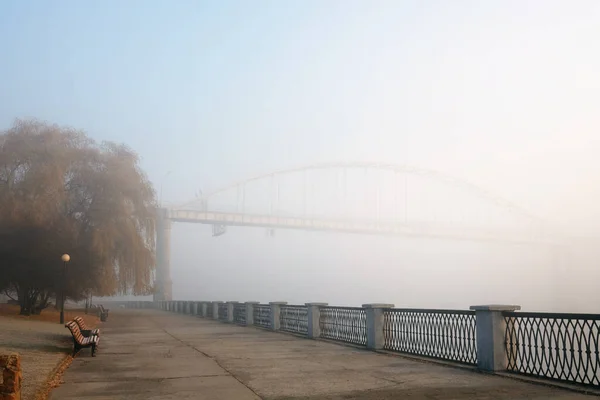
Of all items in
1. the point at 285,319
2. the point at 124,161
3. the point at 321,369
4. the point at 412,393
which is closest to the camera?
the point at 412,393

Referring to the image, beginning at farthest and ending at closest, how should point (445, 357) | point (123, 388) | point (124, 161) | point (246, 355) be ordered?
point (124, 161)
point (246, 355)
point (445, 357)
point (123, 388)

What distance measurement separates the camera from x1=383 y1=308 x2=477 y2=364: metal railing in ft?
39.9

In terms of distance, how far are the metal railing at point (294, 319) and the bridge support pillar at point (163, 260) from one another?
50.5m

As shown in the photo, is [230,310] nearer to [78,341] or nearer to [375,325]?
[375,325]

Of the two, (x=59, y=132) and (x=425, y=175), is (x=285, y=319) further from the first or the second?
(x=425, y=175)

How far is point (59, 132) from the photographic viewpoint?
33.7m

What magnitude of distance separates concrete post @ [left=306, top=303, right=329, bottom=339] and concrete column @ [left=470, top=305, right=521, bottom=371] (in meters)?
8.58

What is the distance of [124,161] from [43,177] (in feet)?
19.4

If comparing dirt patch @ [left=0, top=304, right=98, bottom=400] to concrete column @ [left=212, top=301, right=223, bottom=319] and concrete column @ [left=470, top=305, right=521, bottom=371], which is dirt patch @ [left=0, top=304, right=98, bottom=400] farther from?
concrete column @ [left=212, top=301, right=223, bottom=319]

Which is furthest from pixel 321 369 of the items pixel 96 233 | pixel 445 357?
pixel 96 233

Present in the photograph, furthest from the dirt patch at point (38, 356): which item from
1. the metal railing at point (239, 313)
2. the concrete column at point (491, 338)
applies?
the metal railing at point (239, 313)

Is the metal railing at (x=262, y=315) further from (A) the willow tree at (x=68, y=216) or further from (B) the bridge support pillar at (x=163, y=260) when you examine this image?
(B) the bridge support pillar at (x=163, y=260)

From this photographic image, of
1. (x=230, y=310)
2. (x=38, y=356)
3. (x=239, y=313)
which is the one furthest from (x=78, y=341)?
(x=230, y=310)

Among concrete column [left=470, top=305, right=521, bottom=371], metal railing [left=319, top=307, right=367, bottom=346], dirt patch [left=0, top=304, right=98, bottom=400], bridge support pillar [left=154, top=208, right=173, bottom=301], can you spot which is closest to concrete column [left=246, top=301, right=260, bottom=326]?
metal railing [left=319, top=307, right=367, bottom=346]
